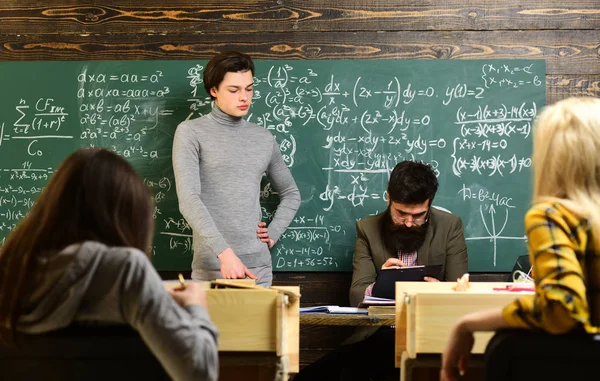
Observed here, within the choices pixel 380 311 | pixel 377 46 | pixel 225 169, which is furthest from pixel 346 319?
pixel 377 46

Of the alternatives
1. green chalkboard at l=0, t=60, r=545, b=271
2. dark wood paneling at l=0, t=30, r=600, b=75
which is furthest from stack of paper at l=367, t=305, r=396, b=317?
dark wood paneling at l=0, t=30, r=600, b=75

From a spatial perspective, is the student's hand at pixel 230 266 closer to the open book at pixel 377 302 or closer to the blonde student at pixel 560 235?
the open book at pixel 377 302

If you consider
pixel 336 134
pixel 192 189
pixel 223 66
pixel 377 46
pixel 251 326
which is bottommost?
pixel 251 326

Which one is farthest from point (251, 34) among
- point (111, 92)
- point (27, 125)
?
point (27, 125)

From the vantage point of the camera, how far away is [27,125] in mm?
4527

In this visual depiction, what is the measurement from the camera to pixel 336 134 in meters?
4.42

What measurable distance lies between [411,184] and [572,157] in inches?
88.9

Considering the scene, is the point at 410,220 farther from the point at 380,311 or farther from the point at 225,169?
the point at 225,169

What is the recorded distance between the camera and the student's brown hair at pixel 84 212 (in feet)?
4.83

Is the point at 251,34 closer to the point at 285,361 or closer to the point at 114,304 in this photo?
the point at 285,361

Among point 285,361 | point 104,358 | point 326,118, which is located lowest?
point 285,361

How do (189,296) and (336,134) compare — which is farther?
(336,134)

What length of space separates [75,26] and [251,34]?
1071 millimetres

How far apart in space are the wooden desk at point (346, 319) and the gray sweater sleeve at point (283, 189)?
1.07m
